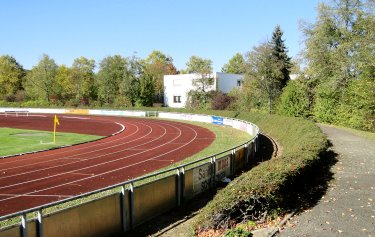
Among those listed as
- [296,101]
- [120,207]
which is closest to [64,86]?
[296,101]

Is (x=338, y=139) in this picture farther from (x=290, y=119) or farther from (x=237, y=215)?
(x=237, y=215)

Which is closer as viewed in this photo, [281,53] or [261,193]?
[261,193]

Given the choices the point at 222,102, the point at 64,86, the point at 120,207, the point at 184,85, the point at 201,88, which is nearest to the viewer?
the point at 120,207

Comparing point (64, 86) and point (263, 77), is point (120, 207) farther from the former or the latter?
point (64, 86)

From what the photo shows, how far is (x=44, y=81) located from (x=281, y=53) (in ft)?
212

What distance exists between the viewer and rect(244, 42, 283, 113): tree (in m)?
55.8

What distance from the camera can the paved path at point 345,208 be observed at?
31.5ft

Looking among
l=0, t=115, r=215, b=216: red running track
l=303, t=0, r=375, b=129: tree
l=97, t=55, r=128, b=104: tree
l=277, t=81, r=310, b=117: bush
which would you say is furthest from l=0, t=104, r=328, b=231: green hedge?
l=97, t=55, r=128, b=104: tree

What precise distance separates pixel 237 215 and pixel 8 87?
10972 centimetres

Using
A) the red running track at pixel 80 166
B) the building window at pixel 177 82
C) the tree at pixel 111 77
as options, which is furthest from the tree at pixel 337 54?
the tree at pixel 111 77

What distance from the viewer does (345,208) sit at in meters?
11.5

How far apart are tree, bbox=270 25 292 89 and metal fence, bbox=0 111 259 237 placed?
4214 cm

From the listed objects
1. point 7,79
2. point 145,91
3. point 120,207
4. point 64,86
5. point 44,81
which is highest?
point 7,79

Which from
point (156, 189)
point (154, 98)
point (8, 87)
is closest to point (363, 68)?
point (156, 189)
